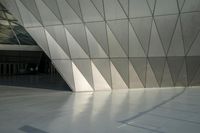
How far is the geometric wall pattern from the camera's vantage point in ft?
61.9

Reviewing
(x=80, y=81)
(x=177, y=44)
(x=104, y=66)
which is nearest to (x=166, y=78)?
(x=177, y=44)

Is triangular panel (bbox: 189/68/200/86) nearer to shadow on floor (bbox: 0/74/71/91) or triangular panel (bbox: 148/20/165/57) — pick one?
triangular panel (bbox: 148/20/165/57)

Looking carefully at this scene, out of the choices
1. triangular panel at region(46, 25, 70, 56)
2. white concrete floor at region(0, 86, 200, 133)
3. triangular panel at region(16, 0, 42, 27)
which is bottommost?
white concrete floor at region(0, 86, 200, 133)

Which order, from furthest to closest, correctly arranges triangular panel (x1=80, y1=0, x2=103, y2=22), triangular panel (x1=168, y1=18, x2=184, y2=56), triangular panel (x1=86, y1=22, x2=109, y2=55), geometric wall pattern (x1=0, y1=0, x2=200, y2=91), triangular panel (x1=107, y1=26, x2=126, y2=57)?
1. triangular panel (x1=107, y1=26, x2=126, y2=57)
2. triangular panel (x1=86, y1=22, x2=109, y2=55)
3. triangular panel (x1=168, y1=18, x2=184, y2=56)
4. triangular panel (x1=80, y1=0, x2=103, y2=22)
5. geometric wall pattern (x1=0, y1=0, x2=200, y2=91)

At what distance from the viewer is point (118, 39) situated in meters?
20.2

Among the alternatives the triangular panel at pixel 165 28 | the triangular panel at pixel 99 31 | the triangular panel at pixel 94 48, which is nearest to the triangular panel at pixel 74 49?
the triangular panel at pixel 94 48

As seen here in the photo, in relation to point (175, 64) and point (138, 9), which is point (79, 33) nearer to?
point (138, 9)

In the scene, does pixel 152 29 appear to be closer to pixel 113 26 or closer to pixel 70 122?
pixel 113 26

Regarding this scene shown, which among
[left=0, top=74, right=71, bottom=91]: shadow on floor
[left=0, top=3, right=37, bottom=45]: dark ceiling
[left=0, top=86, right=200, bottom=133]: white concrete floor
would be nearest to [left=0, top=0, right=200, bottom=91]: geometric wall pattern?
Result: [left=0, top=74, right=71, bottom=91]: shadow on floor

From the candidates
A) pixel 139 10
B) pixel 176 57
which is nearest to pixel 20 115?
pixel 139 10

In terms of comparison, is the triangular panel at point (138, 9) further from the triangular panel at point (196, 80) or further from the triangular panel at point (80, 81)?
the triangular panel at point (196, 80)

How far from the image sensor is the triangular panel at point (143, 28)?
63.0 feet

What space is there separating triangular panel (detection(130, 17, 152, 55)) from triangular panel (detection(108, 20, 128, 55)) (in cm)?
69

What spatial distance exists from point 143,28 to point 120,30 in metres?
1.76
